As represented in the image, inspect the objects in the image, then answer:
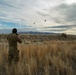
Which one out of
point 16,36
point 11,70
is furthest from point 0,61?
point 11,70

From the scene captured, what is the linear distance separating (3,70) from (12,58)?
46.5 inches

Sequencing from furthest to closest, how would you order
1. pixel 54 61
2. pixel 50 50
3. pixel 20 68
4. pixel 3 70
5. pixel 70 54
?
pixel 50 50 → pixel 70 54 → pixel 54 61 → pixel 3 70 → pixel 20 68

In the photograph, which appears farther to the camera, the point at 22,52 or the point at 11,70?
the point at 22,52

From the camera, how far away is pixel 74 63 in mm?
10242

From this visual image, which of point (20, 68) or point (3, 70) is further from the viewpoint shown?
point (3, 70)

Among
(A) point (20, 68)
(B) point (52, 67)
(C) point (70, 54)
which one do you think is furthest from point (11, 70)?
(C) point (70, 54)

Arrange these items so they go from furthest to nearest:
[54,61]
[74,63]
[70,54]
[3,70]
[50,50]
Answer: [50,50]
[70,54]
[74,63]
[54,61]
[3,70]

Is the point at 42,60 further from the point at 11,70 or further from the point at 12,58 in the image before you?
the point at 11,70

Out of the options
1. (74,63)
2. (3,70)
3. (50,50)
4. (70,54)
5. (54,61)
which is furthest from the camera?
(50,50)

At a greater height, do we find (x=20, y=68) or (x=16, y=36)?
(x=16, y=36)

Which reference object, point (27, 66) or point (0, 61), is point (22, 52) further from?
point (27, 66)

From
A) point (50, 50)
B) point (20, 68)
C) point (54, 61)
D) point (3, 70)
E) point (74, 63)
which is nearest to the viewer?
point (20, 68)

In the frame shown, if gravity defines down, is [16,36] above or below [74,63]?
above

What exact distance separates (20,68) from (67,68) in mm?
1902
